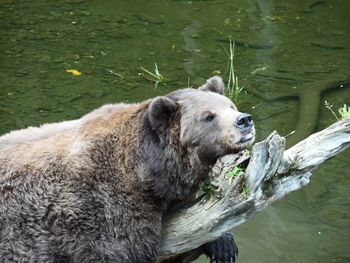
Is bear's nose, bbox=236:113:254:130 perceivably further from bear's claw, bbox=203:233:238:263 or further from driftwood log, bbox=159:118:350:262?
bear's claw, bbox=203:233:238:263

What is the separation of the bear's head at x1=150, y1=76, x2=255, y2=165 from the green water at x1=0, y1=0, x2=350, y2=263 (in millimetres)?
2804

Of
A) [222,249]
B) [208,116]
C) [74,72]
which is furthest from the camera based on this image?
[74,72]

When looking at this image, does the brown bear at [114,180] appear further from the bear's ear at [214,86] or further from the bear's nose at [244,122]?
the bear's ear at [214,86]

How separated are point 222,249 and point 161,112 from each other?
58.9 inches

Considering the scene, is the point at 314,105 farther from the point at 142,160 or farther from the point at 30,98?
the point at 142,160

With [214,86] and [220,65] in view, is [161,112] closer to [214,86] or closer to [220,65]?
[214,86]

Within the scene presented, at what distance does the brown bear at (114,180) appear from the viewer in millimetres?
6039

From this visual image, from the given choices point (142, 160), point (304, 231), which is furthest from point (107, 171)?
point (304, 231)

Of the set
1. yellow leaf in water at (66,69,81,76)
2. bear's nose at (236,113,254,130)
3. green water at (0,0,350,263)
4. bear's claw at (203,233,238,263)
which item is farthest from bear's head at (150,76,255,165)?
yellow leaf in water at (66,69,81,76)

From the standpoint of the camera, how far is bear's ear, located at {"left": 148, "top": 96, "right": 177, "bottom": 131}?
20.2 ft

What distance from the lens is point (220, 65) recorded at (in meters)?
13.2

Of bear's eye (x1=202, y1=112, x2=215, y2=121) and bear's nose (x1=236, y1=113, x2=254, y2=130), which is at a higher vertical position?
bear's nose (x1=236, y1=113, x2=254, y2=130)

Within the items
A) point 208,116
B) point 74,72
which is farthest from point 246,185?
point 74,72

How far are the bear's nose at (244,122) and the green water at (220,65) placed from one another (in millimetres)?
3001
